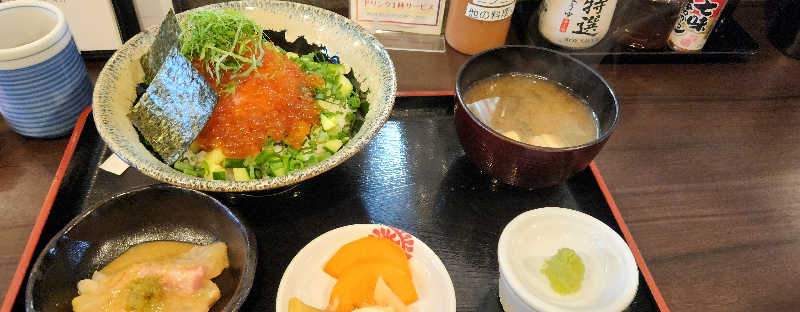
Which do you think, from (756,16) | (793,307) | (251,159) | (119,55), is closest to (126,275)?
(251,159)

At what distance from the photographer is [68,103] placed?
159 cm

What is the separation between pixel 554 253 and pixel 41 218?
1302 mm

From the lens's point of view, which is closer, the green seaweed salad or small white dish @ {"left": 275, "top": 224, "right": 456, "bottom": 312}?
small white dish @ {"left": 275, "top": 224, "right": 456, "bottom": 312}

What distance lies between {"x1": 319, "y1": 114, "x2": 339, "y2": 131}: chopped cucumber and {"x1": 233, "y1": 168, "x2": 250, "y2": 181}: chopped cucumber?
0.27 metres

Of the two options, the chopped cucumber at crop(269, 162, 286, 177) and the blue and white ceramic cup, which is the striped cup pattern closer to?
the blue and white ceramic cup

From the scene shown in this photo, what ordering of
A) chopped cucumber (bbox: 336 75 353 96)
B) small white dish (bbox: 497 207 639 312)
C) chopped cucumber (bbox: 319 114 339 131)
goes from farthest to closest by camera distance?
1. chopped cucumber (bbox: 336 75 353 96)
2. chopped cucumber (bbox: 319 114 339 131)
3. small white dish (bbox: 497 207 639 312)

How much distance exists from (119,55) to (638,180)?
1605 mm

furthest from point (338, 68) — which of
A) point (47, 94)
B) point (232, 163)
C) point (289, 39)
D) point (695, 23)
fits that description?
point (695, 23)

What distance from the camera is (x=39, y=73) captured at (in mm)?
1448

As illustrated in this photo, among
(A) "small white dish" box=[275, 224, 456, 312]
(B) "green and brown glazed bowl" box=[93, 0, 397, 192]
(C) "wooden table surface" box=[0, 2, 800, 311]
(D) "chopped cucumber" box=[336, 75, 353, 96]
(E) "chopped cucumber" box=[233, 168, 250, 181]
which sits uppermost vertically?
(B) "green and brown glazed bowl" box=[93, 0, 397, 192]

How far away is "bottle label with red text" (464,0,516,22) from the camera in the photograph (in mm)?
1916

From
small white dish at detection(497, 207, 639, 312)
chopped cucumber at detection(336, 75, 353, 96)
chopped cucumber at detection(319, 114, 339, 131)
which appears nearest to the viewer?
small white dish at detection(497, 207, 639, 312)

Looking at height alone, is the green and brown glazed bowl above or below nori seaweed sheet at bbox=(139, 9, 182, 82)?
below

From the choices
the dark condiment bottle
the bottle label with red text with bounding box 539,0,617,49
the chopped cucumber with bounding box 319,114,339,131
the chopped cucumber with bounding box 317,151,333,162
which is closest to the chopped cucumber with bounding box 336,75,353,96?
the chopped cucumber with bounding box 319,114,339,131
